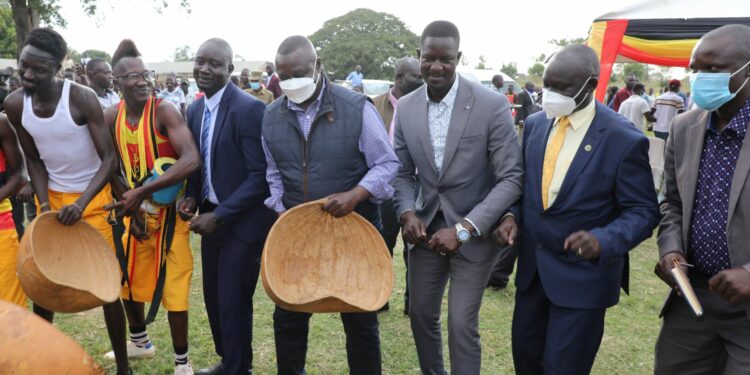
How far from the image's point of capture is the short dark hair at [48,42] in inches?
123

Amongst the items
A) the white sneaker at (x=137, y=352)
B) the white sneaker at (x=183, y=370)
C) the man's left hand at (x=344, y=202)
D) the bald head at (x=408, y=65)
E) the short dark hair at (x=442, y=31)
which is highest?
the short dark hair at (x=442, y=31)

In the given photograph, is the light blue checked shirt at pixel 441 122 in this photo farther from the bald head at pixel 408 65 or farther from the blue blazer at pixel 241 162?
the bald head at pixel 408 65

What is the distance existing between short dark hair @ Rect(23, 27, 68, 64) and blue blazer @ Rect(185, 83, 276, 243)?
96cm

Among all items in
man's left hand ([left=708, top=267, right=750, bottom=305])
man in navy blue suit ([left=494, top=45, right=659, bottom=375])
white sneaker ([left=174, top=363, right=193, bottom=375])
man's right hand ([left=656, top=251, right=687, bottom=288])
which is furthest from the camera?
white sneaker ([left=174, top=363, right=193, bottom=375])

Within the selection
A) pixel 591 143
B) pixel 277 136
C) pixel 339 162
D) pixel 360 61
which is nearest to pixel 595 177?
pixel 591 143

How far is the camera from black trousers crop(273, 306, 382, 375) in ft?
10.3

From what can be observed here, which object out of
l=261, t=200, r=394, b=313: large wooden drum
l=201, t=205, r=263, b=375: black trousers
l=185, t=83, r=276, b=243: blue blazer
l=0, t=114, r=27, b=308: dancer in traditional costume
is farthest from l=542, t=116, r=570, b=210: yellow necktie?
l=0, t=114, r=27, b=308: dancer in traditional costume

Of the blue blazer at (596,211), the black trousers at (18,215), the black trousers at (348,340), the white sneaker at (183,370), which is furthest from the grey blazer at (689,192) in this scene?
the black trousers at (18,215)

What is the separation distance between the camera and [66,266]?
10.1ft

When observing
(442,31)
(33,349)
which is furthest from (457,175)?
(33,349)

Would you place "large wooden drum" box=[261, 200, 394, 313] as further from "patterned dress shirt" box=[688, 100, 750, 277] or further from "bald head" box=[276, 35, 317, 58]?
"patterned dress shirt" box=[688, 100, 750, 277]

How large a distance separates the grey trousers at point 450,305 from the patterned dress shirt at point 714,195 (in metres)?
1.02

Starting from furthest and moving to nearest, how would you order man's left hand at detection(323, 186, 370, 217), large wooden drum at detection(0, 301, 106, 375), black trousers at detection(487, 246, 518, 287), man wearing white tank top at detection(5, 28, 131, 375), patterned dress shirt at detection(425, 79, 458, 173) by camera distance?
black trousers at detection(487, 246, 518, 287)
man wearing white tank top at detection(5, 28, 131, 375)
patterned dress shirt at detection(425, 79, 458, 173)
man's left hand at detection(323, 186, 370, 217)
large wooden drum at detection(0, 301, 106, 375)

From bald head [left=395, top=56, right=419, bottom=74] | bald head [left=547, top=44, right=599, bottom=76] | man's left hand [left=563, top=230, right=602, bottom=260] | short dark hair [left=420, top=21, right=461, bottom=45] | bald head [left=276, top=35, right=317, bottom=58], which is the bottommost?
man's left hand [left=563, top=230, right=602, bottom=260]
